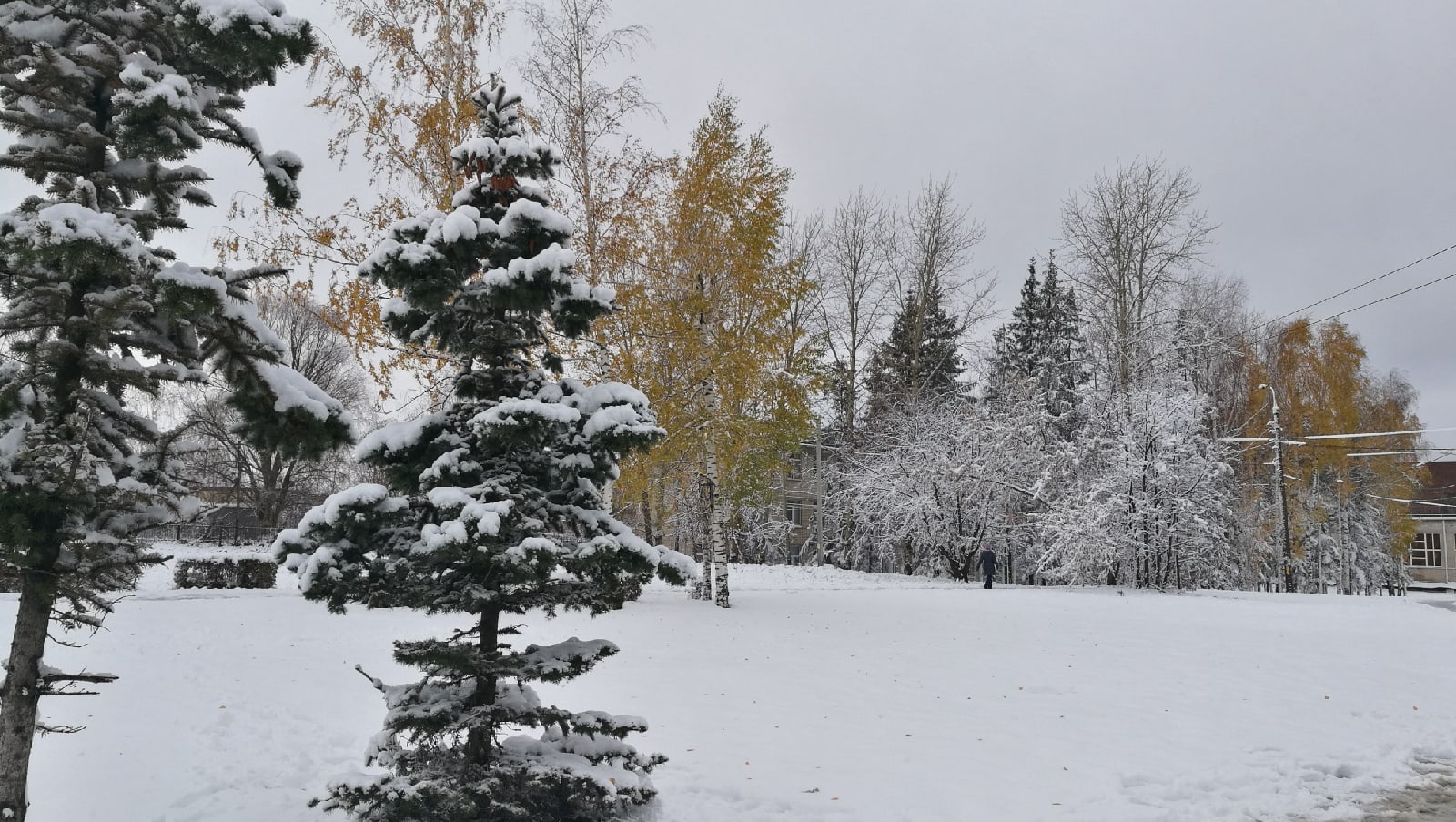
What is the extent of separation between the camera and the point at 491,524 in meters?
3.78

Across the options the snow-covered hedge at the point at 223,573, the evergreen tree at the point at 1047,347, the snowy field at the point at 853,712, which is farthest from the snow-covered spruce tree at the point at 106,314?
the evergreen tree at the point at 1047,347

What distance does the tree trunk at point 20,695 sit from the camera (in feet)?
10.8

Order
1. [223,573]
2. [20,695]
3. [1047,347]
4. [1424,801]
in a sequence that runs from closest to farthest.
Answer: [20,695] < [1424,801] < [223,573] < [1047,347]

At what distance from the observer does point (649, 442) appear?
4340 mm

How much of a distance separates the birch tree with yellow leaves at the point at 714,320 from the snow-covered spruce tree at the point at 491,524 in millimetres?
8638

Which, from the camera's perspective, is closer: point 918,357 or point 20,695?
point 20,695

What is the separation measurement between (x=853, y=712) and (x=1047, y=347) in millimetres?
30866

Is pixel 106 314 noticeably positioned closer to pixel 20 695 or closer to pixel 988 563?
pixel 20 695

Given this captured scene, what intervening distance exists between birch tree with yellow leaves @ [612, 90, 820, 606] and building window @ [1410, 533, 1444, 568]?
180ft

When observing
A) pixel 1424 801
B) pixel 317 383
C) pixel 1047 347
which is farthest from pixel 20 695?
pixel 1047 347

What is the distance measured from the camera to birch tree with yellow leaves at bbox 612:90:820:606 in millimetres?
14133

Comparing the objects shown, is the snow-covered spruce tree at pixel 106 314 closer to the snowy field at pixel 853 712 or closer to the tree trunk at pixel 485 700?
the tree trunk at pixel 485 700

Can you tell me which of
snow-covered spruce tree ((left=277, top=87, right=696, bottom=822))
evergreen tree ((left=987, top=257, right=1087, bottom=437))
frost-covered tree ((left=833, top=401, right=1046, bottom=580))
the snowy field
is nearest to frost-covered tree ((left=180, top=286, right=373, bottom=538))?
frost-covered tree ((left=833, top=401, right=1046, bottom=580))

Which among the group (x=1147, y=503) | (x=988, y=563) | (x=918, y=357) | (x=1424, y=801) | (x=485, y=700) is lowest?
(x=1424, y=801)
